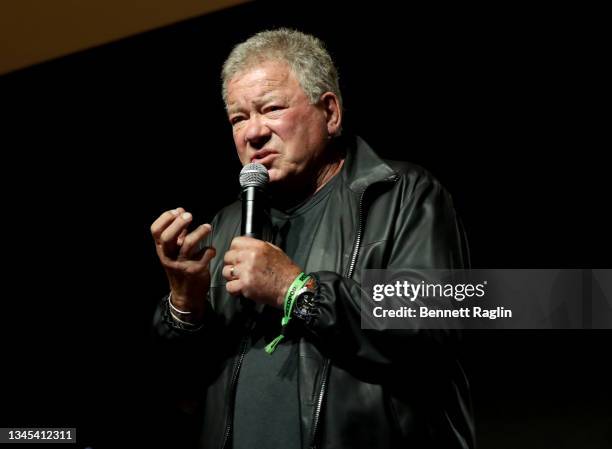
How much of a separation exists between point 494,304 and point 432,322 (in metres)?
0.25

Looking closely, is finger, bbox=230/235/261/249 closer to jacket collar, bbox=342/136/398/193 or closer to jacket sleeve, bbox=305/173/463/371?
jacket sleeve, bbox=305/173/463/371

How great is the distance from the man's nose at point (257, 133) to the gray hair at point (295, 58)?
5.9 inches

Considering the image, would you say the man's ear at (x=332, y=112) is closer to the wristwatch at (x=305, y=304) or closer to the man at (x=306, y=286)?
the man at (x=306, y=286)

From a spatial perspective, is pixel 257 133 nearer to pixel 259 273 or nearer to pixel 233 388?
pixel 259 273

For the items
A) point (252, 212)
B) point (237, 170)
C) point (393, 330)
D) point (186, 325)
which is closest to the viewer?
point (393, 330)

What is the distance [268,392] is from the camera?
1.34 metres

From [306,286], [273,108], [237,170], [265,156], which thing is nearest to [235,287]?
[306,286]

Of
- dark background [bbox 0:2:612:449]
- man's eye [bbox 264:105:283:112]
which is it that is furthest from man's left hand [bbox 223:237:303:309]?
dark background [bbox 0:2:612:449]

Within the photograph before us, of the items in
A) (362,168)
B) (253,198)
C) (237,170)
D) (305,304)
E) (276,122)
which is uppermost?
(237,170)

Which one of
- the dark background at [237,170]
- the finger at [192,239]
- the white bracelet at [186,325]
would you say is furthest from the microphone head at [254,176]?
the dark background at [237,170]

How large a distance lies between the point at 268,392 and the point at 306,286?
270 mm

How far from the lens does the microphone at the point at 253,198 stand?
1.32 meters

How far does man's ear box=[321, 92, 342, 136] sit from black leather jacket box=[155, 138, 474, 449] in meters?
0.12

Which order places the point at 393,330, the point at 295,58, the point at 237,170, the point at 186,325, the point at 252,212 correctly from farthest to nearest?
the point at 237,170, the point at 295,58, the point at 186,325, the point at 252,212, the point at 393,330
